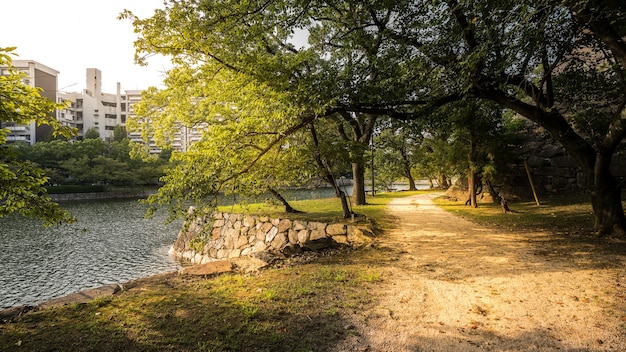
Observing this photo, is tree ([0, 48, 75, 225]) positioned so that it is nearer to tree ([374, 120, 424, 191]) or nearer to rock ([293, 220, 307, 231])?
rock ([293, 220, 307, 231])

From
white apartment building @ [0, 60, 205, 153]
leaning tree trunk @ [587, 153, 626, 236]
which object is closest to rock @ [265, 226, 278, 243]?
leaning tree trunk @ [587, 153, 626, 236]

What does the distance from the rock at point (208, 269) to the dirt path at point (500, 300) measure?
306cm

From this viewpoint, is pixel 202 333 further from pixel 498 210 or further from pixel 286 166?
pixel 498 210

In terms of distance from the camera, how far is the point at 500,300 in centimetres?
461

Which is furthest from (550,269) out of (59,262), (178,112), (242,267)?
(59,262)

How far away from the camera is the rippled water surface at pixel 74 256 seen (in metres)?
10.7

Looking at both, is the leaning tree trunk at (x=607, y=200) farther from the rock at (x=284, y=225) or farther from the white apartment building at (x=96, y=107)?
the white apartment building at (x=96, y=107)

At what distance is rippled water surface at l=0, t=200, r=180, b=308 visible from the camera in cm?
1068

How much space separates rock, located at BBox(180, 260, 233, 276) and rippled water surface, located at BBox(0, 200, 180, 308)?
2.88m

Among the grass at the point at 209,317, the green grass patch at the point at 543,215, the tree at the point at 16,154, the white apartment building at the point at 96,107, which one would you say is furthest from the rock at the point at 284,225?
the white apartment building at the point at 96,107

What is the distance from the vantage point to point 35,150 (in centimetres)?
3919

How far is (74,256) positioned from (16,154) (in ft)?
42.9

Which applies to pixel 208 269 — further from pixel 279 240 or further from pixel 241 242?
pixel 241 242

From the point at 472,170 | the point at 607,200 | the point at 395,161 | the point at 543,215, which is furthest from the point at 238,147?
the point at 395,161
